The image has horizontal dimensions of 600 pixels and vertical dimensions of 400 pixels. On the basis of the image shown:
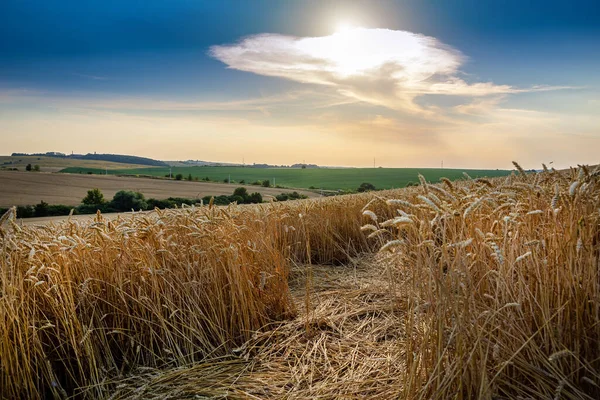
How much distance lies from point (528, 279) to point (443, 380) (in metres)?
0.77

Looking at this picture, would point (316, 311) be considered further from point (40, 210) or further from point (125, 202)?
point (125, 202)

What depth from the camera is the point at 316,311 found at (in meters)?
3.64

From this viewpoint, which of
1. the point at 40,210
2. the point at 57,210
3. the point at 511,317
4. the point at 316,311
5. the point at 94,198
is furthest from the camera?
the point at 94,198

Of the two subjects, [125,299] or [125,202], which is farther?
[125,202]

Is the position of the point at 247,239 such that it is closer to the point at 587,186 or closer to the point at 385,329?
the point at 385,329

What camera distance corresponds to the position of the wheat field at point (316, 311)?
1823 millimetres

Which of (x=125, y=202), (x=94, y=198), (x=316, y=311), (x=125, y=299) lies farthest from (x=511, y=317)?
(x=94, y=198)

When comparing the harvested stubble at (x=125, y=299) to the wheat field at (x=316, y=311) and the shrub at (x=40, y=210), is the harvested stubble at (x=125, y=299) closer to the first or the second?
the wheat field at (x=316, y=311)

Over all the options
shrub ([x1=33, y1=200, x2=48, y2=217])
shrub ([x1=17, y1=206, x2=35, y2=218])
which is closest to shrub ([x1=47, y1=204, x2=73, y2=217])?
shrub ([x1=33, y1=200, x2=48, y2=217])

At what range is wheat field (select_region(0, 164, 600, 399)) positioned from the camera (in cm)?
182

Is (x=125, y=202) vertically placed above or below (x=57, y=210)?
above

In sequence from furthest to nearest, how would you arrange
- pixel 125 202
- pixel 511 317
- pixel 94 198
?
1. pixel 94 198
2. pixel 125 202
3. pixel 511 317

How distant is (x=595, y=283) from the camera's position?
184cm

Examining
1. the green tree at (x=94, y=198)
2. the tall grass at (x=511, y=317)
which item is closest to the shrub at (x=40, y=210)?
the green tree at (x=94, y=198)
